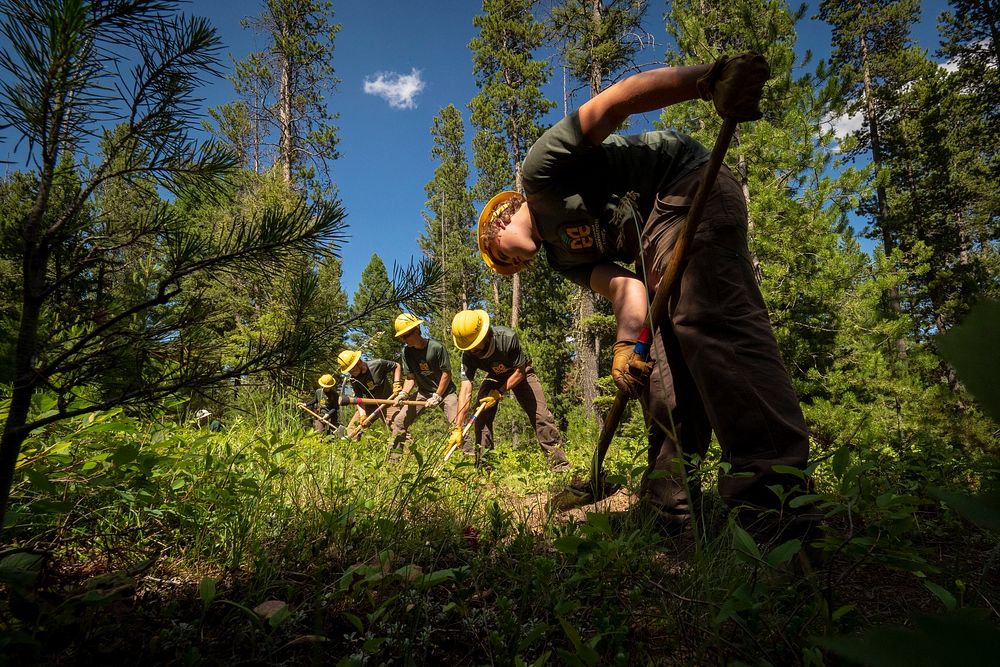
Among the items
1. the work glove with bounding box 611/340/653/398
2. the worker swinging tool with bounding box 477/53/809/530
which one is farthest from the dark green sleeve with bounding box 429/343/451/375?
the work glove with bounding box 611/340/653/398

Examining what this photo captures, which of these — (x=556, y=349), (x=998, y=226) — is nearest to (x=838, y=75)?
(x=556, y=349)

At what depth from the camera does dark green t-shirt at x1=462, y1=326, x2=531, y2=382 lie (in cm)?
627

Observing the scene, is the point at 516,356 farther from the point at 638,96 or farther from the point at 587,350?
the point at 638,96

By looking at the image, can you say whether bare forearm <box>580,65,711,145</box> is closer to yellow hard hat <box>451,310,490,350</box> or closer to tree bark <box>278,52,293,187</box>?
yellow hard hat <box>451,310,490,350</box>

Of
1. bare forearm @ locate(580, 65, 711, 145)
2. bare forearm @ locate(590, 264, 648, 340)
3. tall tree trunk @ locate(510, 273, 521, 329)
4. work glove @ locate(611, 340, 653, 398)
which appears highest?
tall tree trunk @ locate(510, 273, 521, 329)

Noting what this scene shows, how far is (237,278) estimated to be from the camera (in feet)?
4.23

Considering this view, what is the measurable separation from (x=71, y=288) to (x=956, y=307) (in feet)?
61.0

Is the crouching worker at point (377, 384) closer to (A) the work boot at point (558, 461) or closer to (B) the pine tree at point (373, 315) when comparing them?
(A) the work boot at point (558, 461)

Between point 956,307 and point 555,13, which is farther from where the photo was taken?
point 956,307

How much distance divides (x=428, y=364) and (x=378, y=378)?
5.39 ft

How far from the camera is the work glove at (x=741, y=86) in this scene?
1.61m

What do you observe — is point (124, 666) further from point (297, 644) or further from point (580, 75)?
point (580, 75)

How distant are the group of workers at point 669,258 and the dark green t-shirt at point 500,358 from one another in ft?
11.1

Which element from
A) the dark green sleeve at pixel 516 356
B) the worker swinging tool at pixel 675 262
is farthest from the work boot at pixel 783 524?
the dark green sleeve at pixel 516 356
